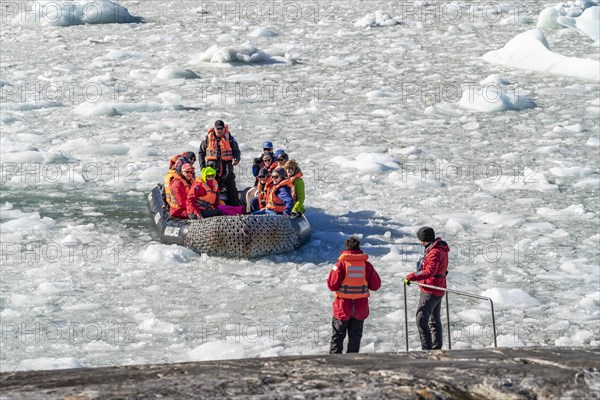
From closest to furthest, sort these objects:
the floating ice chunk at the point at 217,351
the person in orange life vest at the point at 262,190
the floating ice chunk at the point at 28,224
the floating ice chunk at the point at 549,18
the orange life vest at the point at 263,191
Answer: the floating ice chunk at the point at 217,351, the orange life vest at the point at 263,191, the person in orange life vest at the point at 262,190, the floating ice chunk at the point at 28,224, the floating ice chunk at the point at 549,18

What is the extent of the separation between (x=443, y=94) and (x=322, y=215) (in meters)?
6.82

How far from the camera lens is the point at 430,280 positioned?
7.95 meters

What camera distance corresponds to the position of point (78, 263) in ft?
34.4

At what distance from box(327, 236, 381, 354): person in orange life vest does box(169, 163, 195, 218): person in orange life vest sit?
3.68 m

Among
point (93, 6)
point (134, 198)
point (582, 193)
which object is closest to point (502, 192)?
point (582, 193)

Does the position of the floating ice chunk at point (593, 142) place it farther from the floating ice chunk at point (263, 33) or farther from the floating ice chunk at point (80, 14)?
the floating ice chunk at point (80, 14)

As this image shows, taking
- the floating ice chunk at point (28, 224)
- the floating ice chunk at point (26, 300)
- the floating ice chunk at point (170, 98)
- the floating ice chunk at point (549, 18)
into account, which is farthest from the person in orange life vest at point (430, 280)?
the floating ice chunk at point (549, 18)

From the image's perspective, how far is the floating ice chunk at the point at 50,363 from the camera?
7.93 m

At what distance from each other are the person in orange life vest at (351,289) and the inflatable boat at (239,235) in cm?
284

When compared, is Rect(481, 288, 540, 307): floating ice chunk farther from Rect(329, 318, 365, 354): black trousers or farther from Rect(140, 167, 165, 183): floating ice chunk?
Rect(140, 167, 165, 183): floating ice chunk

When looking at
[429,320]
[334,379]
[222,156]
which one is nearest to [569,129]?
[222,156]

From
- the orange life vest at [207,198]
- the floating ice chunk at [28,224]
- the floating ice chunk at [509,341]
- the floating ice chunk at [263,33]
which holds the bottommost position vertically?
the floating ice chunk at [509,341]

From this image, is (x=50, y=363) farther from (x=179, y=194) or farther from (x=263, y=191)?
(x=263, y=191)

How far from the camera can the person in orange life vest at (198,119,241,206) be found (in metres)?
12.1
